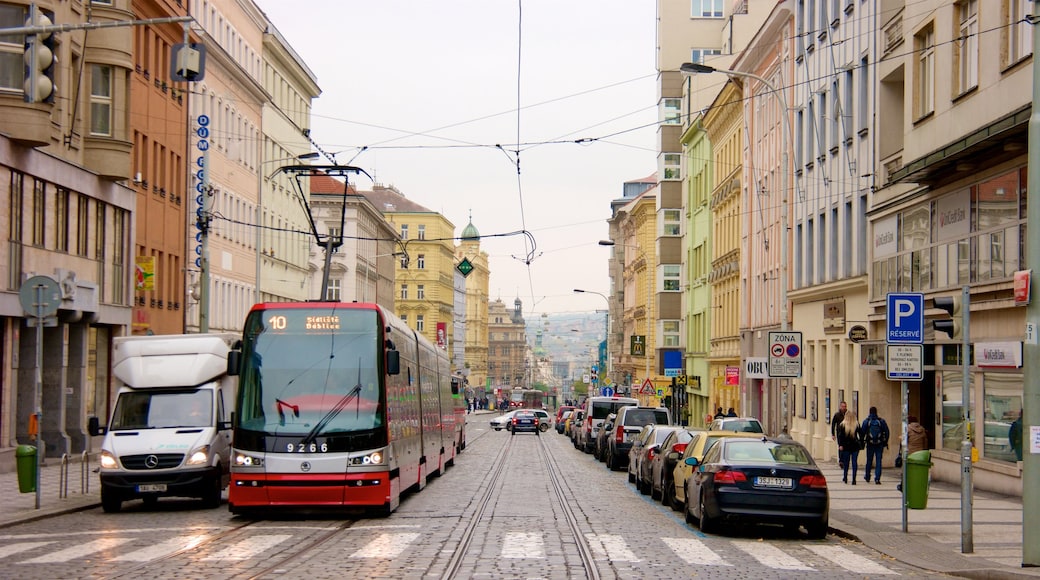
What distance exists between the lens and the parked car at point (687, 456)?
22.4 metres

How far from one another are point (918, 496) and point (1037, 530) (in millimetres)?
4524

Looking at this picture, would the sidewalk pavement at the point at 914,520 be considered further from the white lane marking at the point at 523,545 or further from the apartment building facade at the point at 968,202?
the white lane marking at the point at 523,545

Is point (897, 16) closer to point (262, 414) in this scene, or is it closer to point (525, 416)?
point (262, 414)

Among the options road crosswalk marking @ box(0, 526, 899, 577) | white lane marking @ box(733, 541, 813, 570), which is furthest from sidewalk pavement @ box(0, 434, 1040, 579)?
white lane marking @ box(733, 541, 813, 570)

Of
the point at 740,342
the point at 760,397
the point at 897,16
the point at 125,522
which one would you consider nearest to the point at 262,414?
the point at 125,522

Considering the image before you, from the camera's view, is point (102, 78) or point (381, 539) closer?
point (381, 539)

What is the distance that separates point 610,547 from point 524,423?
64389 mm

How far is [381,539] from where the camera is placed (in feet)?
59.6

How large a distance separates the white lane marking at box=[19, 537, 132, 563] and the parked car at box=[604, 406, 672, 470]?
23518 millimetres

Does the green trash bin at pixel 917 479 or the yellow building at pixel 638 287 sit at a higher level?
the yellow building at pixel 638 287

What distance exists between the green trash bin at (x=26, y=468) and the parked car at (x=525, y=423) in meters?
58.1

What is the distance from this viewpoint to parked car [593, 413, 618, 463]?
4381 cm

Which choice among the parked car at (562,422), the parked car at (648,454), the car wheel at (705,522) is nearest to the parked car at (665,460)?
the parked car at (648,454)

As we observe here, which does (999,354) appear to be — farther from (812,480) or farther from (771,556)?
(771,556)
